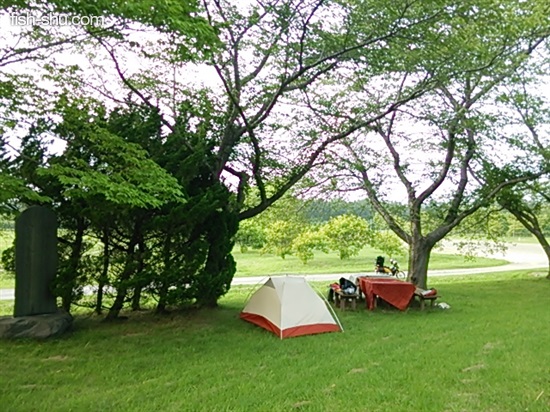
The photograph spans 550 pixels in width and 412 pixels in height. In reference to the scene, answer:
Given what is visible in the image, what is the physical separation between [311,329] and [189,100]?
4747 millimetres

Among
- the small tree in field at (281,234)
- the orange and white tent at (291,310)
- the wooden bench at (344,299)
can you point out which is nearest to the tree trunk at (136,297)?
the orange and white tent at (291,310)

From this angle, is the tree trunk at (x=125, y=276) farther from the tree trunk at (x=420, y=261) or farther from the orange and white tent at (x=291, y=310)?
the tree trunk at (x=420, y=261)

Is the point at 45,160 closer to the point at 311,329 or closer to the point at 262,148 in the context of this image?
the point at 262,148

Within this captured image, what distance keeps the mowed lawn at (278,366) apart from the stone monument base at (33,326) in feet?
0.50

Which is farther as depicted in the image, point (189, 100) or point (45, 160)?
point (189, 100)

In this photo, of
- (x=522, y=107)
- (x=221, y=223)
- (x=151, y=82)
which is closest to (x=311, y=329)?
(x=221, y=223)

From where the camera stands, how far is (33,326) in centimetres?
598

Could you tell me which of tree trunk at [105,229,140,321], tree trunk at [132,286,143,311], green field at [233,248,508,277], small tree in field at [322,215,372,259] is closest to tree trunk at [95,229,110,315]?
tree trunk at [105,229,140,321]

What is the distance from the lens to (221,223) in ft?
25.3

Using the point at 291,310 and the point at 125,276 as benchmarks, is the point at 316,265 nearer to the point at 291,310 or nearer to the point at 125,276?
the point at 291,310

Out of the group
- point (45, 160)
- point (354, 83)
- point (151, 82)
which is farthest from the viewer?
point (354, 83)

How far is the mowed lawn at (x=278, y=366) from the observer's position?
150 inches

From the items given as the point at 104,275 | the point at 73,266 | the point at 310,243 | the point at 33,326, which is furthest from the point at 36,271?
the point at 310,243

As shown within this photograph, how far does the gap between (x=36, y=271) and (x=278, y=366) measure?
4.01 m
